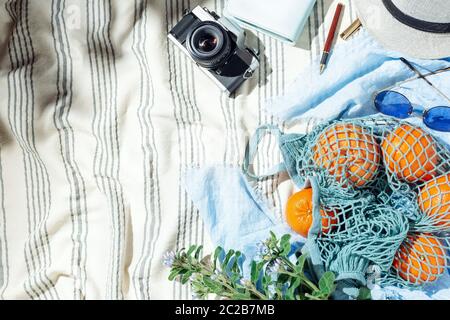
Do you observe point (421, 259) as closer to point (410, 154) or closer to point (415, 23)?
point (410, 154)

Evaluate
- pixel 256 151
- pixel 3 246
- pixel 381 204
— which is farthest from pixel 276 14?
pixel 3 246

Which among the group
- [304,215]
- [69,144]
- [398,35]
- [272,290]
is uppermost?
[398,35]

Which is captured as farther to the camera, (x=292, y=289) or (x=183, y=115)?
(x=183, y=115)

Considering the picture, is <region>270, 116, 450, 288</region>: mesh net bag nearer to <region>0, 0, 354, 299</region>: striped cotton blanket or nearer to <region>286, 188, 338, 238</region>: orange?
<region>286, 188, 338, 238</region>: orange

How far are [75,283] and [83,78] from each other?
312 millimetres

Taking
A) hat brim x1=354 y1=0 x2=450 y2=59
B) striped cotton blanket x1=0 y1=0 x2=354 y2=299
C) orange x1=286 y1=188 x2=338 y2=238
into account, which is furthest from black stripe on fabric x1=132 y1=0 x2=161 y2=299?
hat brim x1=354 y1=0 x2=450 y2=59

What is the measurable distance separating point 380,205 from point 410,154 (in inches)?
3.3

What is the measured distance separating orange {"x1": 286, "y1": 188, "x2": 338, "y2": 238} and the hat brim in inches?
8.9

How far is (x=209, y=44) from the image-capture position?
78cm

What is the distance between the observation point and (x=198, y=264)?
2.27 feet

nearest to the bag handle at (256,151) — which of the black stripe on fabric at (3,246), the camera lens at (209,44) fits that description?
the camera lens at (209,44)
